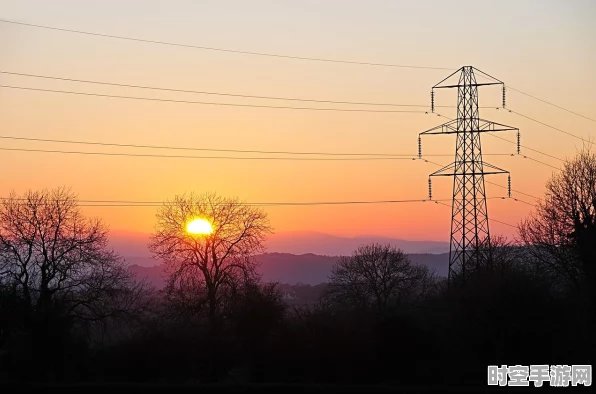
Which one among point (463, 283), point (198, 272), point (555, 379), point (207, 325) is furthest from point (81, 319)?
point (555, 379)

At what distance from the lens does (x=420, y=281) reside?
283 ft

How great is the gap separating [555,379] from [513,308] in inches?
219

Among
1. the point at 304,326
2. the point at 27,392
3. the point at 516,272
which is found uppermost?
the point at 516,272

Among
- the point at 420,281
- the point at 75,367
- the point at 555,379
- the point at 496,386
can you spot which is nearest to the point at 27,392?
the point at 75,367

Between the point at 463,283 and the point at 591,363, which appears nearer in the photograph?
the point at 591,363

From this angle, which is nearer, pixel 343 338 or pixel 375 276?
pixel 343 338

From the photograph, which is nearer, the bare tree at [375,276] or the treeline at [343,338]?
the treeline at [343,338]

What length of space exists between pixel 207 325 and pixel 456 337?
1353 cm

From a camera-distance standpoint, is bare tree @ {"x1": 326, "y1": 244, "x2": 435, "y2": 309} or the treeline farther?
bare tree @ {"x1": 326, "y1": 244, "x2": 435, "y2": 309}

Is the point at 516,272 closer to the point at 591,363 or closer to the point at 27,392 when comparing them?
the point at 591,363

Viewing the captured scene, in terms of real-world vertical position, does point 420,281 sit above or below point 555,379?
above

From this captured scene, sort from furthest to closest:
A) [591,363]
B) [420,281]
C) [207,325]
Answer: [420,281] < [207,325] < [591,363]

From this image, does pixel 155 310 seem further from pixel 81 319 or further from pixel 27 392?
pixel 27 392

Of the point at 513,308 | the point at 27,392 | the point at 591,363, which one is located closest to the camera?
the point at 27,392
